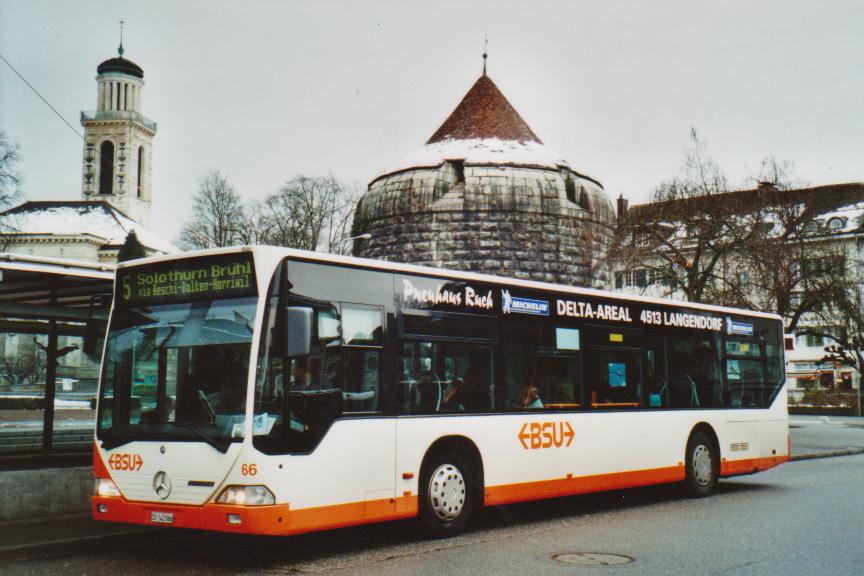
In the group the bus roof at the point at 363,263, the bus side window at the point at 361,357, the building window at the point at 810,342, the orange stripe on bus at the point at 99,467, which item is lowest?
the orange stripe on bus at the point at 99,467

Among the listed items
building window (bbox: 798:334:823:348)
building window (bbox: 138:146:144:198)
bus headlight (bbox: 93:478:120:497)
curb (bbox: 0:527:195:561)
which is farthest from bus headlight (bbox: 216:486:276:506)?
building window (bbox: 138:146:144:198)

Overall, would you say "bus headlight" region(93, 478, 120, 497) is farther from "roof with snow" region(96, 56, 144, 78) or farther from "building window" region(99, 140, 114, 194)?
"roof with snow" region(96, 56, 144, 78)

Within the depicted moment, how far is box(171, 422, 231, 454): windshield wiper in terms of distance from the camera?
317 inches

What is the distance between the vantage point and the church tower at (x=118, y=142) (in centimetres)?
Answer: 11681

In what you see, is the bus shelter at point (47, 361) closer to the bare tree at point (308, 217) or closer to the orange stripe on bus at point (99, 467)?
the orange stripe on bus at point (99, 467)

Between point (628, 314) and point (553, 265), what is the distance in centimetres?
4039

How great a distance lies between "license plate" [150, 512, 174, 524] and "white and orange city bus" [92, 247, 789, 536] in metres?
0.01

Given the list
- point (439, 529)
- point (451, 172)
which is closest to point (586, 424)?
point (439, 529)

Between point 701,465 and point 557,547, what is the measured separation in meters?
5.22

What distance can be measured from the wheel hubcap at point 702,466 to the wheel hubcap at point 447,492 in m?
4.90

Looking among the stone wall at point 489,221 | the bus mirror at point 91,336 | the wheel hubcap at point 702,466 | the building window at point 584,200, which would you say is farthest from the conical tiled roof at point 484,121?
the bus mirror at point 91,336

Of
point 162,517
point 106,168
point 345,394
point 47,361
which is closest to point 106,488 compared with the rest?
point 162,517

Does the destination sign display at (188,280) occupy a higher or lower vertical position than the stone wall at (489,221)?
lower

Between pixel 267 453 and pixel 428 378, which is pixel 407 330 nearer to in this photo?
pixel 428 378
